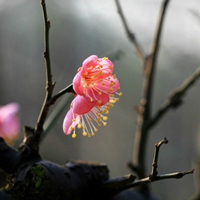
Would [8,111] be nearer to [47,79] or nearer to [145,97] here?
[145,97]

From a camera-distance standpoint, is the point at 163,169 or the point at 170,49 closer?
the point at 170,49

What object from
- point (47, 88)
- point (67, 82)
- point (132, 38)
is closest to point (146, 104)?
point (132, 38)

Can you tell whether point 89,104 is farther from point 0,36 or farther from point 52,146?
point 0,36

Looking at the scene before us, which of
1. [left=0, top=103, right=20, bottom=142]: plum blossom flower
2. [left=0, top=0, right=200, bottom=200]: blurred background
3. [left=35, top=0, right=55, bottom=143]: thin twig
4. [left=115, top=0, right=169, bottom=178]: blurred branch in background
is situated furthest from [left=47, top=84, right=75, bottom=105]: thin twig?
[left=0, top=0, right=200, bottom=200]: blurred background

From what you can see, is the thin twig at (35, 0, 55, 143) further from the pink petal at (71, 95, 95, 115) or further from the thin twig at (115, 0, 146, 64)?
the thin twig at (115, 0, 146, 64)

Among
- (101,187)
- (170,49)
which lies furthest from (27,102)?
(101,187)

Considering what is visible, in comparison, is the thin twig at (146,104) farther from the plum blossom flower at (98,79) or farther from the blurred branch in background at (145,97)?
the plum blossom flower at (98,79)
